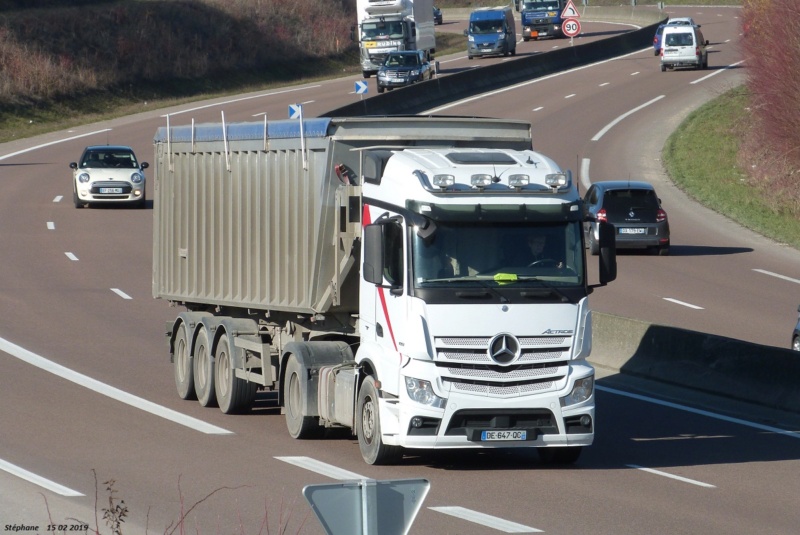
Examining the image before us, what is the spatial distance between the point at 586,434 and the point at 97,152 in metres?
29.5

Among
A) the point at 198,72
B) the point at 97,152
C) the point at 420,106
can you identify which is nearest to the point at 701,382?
the point at 97,152

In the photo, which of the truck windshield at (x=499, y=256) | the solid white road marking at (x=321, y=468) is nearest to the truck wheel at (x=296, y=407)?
the solid white road marking at (x=321, y=468)

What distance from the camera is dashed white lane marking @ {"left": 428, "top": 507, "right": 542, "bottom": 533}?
10.5 meters

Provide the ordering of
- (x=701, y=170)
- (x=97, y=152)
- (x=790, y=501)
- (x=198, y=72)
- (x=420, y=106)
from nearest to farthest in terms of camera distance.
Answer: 1. (x=790, y=501)
2. (x=97, y=152)
3. (x=701, y=170)
4. (x=420, y=106)
5. (x=198, y=72)

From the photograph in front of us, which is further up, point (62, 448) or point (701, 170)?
point (62, 448)

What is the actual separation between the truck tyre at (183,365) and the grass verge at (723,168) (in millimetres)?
20775

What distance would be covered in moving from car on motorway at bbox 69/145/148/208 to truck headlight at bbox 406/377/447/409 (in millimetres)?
28169

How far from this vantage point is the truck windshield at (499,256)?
41.5 feet

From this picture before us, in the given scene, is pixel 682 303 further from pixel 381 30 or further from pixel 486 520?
pixel 381 30

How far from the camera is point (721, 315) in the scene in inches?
977

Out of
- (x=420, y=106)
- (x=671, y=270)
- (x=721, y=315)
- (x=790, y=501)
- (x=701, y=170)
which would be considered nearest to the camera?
(x=790, y=501)

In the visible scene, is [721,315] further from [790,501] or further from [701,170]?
[701,170]

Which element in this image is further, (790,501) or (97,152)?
(97,152)

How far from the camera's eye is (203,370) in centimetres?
1741
